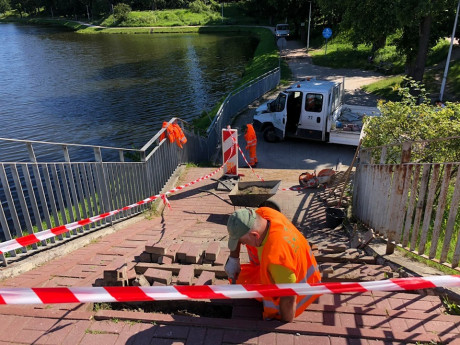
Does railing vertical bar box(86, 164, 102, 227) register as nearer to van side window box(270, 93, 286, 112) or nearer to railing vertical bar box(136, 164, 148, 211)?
railing vertical bar box(136, 164, 148, 211)

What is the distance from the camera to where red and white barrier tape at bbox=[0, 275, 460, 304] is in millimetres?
2824

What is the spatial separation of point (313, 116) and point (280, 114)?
1331mm

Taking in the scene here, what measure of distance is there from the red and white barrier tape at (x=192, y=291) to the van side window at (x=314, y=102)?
34.7 ft

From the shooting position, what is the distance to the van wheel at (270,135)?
14.5 meters

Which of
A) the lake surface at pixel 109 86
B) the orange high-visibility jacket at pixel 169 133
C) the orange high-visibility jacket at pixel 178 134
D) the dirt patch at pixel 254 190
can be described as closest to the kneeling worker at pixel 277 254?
the dirt patch at pixel 254 190

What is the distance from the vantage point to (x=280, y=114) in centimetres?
1406

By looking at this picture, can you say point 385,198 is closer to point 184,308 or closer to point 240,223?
point 240,223

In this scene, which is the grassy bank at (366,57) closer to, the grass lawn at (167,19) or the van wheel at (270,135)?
the van wheel at (270,135)

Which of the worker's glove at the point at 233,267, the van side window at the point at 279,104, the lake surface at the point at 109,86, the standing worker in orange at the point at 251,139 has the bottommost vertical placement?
the lake surface at the point at 109,86

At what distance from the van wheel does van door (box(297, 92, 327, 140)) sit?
118cm

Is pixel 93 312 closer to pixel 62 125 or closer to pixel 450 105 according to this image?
pixel 450 105

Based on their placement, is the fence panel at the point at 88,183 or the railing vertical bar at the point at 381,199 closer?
the fence panel at the point at 88,183

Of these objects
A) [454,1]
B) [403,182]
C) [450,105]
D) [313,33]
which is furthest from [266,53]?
[403,182]

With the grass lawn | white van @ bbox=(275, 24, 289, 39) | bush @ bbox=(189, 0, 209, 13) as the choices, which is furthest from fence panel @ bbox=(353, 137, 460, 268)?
bush @ bbox=(189, 0, 209, 13)
